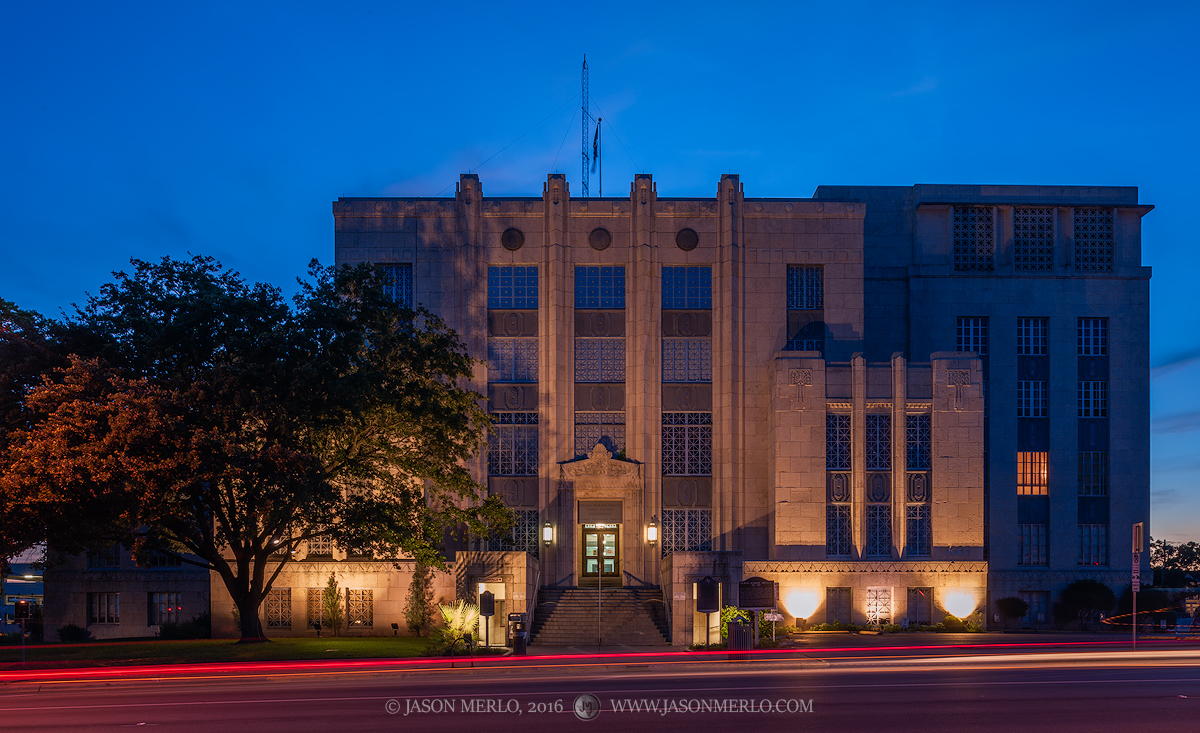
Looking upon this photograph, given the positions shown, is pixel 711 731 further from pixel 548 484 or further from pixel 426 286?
pixel 426 286

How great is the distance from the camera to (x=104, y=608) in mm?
43281

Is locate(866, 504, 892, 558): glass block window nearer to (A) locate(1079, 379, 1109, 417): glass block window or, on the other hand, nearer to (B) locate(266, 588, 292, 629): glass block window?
(A) locate(1079, 379, 1109, 417): glass block window

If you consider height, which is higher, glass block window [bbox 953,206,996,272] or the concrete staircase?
glass block window [bbox 953,206,996,272]

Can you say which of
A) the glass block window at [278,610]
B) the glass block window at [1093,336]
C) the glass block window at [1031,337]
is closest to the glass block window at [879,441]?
the glass block window at [1031,337]

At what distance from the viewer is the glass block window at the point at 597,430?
131 feet

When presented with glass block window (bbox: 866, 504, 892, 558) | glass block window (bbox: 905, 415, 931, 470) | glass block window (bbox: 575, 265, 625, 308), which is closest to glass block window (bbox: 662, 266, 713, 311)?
glass block window (bbox: 575, 265, 625, 308)

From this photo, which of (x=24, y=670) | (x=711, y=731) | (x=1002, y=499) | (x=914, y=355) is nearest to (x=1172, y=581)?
(x=1002, y=499)

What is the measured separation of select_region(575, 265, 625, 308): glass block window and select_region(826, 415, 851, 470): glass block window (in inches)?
444

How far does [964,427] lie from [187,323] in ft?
102

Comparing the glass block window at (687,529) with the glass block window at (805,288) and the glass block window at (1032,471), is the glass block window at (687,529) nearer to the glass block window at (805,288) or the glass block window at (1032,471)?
the glass block window at (805,288)

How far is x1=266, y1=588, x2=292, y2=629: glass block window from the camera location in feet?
122

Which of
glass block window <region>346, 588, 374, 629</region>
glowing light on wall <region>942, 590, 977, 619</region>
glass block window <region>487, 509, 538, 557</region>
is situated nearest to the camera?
glowing light on wall <region>942, 590, 977, 619</region>

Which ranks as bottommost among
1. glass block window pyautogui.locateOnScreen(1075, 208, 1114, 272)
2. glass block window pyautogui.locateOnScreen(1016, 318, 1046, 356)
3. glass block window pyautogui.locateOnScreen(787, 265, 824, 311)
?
glass block window pyautogui.locateOnScreen(1016, 318, 1046, 356)

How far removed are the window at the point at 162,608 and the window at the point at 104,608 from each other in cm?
149
